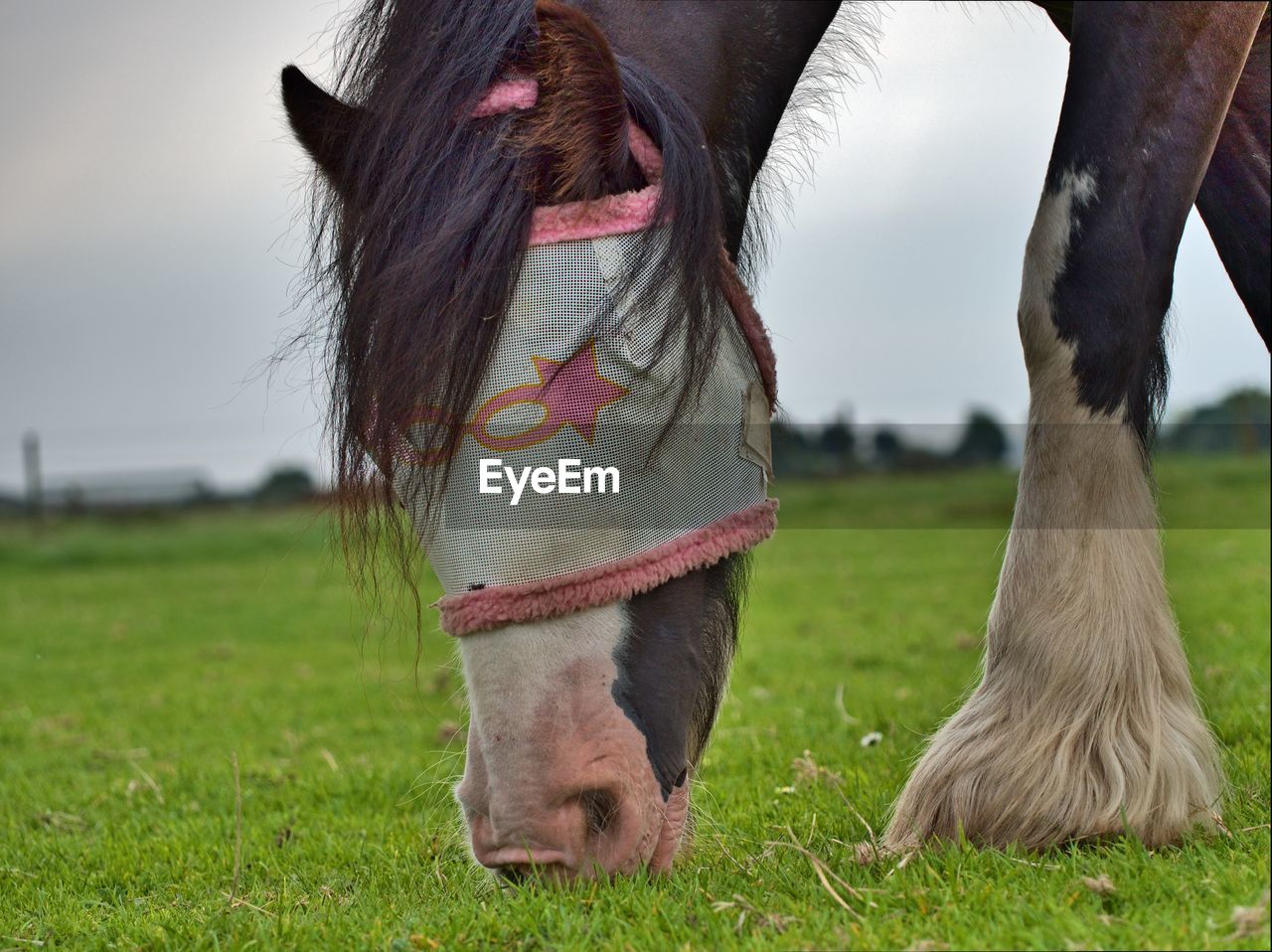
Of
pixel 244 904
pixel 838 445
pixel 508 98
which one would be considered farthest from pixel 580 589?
pixel 838 445

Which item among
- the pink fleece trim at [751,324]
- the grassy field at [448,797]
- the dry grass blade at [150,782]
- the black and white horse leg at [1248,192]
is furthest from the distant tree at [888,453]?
the pink fleece trim at [751,324]

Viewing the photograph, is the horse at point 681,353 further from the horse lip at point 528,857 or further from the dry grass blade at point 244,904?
the dry grass blade at point 244,904

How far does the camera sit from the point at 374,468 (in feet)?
7.01

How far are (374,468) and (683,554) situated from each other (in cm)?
55

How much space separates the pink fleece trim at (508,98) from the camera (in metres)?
2.12

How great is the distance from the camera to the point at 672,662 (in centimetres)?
211

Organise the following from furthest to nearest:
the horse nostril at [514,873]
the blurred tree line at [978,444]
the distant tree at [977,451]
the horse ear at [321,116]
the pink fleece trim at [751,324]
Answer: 1. the distant tree at [977,451]
2. the blurred tree line at [978,444]
3. the horse ear at [321,116]
4. the pink fleece trim at [751,324]
5. the horse nostril at [514,873]

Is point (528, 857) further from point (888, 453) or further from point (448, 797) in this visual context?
point (888, 453)

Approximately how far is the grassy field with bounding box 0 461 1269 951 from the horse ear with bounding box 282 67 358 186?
2.44ft

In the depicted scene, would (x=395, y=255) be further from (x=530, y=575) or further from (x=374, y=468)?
(x=530, y=575)

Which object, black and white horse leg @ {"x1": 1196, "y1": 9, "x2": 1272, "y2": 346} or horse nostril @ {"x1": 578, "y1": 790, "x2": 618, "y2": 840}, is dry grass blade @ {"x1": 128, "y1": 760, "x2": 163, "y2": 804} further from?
black and white horse leg @ {"x1": 1196, "y1": 9, "x2": 1272, "y2": 346}

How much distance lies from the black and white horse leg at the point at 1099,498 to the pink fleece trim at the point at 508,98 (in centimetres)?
99

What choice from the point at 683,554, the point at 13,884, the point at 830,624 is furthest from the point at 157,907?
the point at 830,624

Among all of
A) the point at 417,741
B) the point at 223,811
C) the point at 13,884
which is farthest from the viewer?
the point at 417,741
